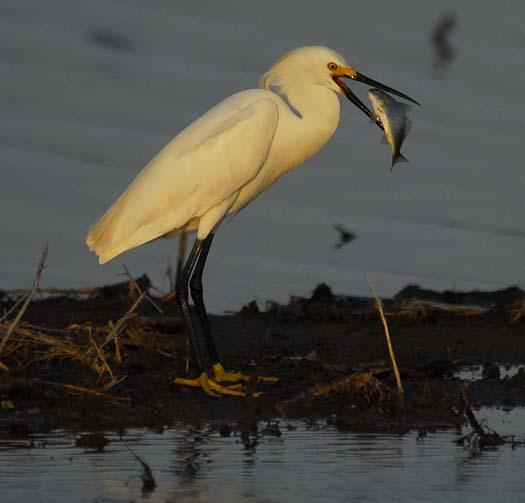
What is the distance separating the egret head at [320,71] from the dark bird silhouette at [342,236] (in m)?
3.18

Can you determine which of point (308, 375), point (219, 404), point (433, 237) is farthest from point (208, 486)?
point (433, 237)

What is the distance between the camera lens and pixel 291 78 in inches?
345

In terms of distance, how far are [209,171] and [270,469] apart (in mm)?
2716

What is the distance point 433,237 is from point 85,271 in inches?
114

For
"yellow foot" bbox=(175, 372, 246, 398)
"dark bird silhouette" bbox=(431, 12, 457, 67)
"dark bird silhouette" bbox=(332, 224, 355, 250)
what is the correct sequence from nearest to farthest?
"yellow foot" bbox=(175, 372, 246, 398) → "dark bird silhouette" bbox=(332, 224, 355, 250) → "dark bird silhouette" bbox=(431, 12, 457, 67)

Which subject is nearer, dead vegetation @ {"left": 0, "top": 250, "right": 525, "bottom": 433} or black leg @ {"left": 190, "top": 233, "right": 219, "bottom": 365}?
Answer: dead vegetation @ {"left": 0, "top": 250, "right": 525, "bottom": 433}

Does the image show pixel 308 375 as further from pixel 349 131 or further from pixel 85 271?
pixel 349 131

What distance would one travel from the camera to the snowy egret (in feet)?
27.3

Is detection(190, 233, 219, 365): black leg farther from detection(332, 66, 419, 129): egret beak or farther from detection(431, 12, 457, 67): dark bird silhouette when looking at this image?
detection(431, 12, 457, 67): dark bird silhouette

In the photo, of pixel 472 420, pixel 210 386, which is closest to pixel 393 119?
pixel 210 386

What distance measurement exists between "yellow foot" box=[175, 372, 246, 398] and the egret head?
201 centimetres

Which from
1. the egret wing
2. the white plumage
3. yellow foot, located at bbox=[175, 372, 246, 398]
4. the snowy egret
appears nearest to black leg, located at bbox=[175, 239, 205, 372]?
the snowy egret

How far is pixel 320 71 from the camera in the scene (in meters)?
8.68

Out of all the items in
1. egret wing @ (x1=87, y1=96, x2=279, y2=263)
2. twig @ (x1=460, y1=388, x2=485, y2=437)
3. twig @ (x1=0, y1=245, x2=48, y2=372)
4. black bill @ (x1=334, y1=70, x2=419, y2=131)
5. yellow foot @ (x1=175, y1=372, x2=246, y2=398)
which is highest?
black bill @ (x1=334, y1=70, x2=419, y2=131)
